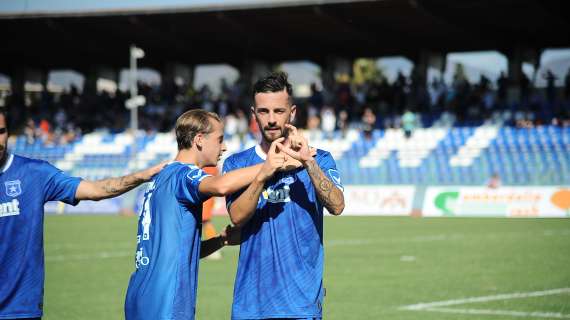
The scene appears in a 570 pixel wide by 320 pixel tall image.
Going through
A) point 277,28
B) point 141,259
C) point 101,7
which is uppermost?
point 101,7

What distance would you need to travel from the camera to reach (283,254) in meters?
5.70

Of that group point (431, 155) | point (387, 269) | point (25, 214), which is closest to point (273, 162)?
point (25, 214)

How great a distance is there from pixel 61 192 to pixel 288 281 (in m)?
1.70

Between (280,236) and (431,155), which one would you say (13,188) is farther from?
(431,155)

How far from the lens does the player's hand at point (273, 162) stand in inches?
205

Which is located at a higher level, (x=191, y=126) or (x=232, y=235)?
(x=191, y=126)

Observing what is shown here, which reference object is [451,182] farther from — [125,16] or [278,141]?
[278,141]

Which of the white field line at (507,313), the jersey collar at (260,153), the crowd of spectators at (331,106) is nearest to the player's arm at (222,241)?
the jersey collar at (260,153)

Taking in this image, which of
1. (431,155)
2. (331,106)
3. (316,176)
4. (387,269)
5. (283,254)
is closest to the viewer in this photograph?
(316,176)

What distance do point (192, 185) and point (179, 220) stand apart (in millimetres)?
262

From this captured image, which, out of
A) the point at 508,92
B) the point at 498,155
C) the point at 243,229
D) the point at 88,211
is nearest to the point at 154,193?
the point at 243,229

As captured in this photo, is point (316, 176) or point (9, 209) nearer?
point (316, 176)

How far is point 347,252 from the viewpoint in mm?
18750

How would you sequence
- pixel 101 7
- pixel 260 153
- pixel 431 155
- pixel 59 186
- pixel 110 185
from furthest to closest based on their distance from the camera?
1. pixel 101 7
2. pixel 431 155
3. pixel 110 185
4. pixel 59 186
5. pixel 260 153
